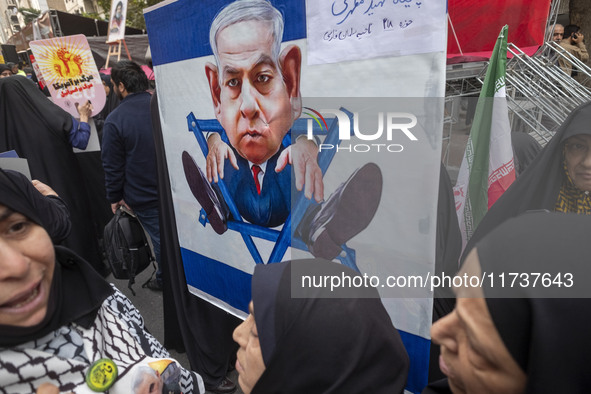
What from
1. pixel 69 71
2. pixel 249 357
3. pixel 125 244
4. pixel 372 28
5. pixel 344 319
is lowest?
pixel 125 244

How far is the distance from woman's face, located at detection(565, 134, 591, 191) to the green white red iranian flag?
28 centimetres

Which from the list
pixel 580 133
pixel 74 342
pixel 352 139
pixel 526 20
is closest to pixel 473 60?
pixel 526 20

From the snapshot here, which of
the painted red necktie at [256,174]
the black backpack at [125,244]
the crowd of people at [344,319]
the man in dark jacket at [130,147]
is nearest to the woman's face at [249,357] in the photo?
the crowd of people at [344,319]

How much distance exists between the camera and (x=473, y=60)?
2609 millimetres

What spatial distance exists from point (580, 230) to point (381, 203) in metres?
0.61

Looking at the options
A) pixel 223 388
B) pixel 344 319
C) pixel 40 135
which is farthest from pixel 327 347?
pixel 40 135

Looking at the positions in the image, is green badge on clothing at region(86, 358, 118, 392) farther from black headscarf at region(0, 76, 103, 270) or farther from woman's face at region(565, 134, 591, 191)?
black headscarf at region(0, 76, 103, 270)

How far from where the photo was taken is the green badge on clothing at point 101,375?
0.85 m

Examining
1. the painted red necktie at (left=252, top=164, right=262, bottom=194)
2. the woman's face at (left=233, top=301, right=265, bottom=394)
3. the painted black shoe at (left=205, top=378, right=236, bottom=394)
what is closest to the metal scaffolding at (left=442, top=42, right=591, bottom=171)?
the painted red necktie at (left=252, top=164, right=262, bottom=194)

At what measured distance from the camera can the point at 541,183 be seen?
1.59 m

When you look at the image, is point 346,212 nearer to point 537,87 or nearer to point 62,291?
point 62,291

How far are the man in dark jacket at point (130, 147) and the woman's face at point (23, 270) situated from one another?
6.52 ft

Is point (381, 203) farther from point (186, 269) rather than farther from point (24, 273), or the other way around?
point (186, 269)

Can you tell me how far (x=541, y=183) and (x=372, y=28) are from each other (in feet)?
3.55
